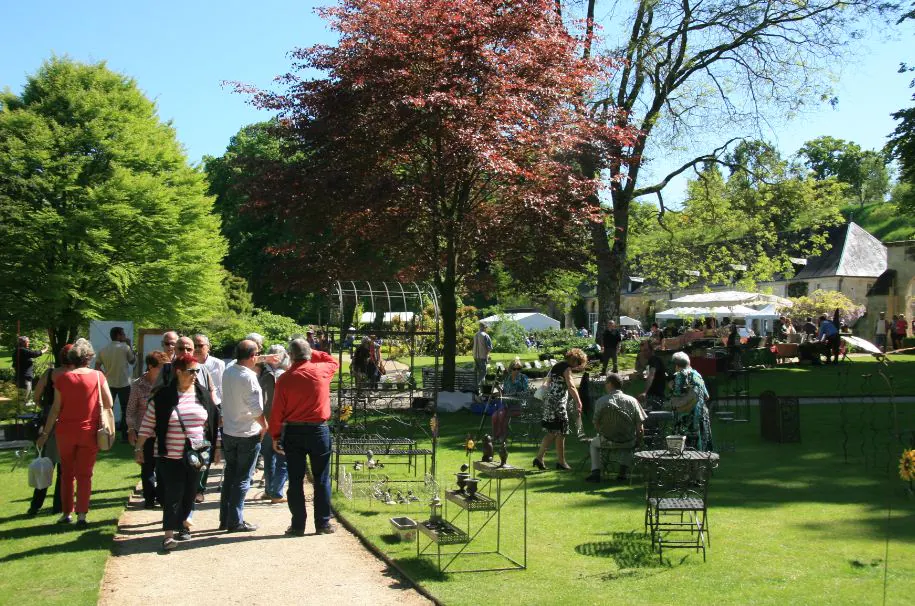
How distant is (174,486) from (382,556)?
195cm

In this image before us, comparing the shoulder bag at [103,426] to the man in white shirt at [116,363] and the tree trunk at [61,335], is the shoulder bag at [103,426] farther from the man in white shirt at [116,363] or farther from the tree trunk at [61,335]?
the tree trunk at [61,335]

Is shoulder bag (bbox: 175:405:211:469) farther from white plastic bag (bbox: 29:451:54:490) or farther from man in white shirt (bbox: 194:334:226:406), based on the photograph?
white plastic bag (bbox: 29:451:54:490)

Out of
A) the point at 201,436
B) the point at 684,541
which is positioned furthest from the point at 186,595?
the point at 684,541

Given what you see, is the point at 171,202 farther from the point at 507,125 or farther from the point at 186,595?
the point at 186,595

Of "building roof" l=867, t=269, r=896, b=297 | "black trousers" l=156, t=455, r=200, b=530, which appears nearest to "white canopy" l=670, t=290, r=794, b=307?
"building roof" l=867, t=269, r=896, b=297

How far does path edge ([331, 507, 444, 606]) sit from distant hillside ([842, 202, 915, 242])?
299 ft

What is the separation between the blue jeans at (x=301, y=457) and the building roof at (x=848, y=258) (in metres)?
55.4

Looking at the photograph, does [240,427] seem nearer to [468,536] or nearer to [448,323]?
[468,536]

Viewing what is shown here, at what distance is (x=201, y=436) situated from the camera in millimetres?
7715

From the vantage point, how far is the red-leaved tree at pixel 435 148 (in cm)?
1661

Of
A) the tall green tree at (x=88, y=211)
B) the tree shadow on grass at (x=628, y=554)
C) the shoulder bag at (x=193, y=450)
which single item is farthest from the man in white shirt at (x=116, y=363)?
the tall green tree at (x=88, y=211)

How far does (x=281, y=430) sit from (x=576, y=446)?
273 inches

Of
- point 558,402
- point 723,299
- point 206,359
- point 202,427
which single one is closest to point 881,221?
point 723,299

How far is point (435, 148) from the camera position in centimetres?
1753
